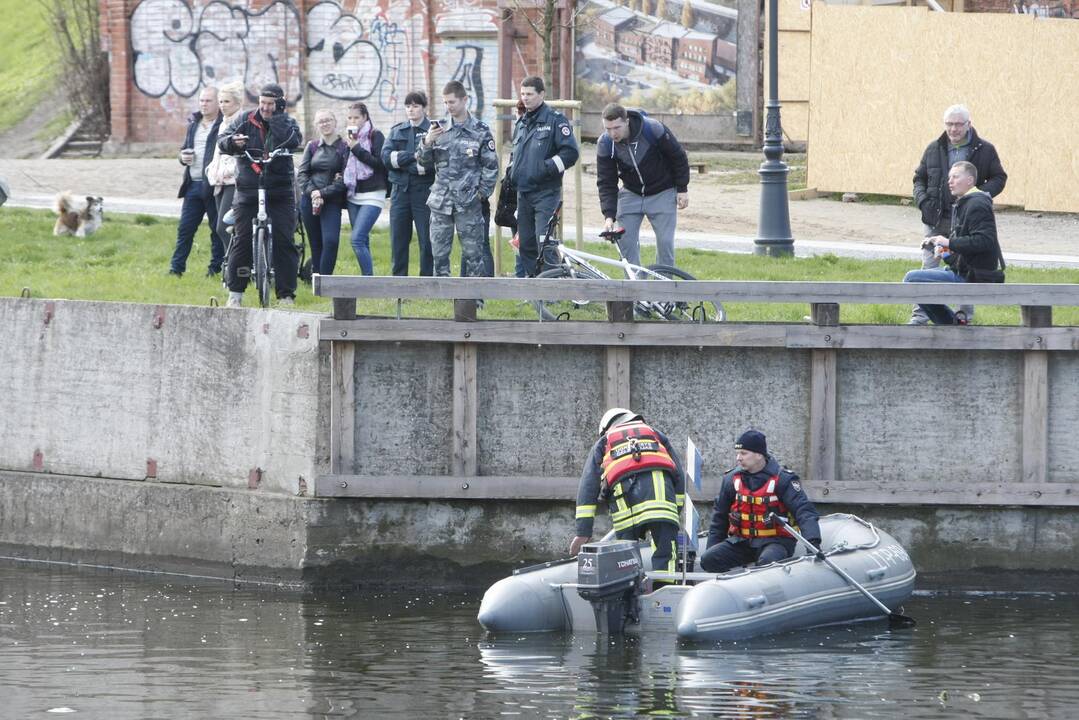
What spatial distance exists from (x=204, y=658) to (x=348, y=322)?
9.89 feet

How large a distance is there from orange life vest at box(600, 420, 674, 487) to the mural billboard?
20.9 m

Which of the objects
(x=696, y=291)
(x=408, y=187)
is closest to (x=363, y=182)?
(x=408, y=187)

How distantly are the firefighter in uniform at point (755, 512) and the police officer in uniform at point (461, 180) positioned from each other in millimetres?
3663

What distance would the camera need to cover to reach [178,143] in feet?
110

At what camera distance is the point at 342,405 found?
1338 centimetres

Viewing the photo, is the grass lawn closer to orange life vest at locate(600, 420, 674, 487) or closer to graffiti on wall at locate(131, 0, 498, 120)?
orange life vest at locate(600, 420, 674, 487)

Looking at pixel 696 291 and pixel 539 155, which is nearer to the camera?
pixel 696 291

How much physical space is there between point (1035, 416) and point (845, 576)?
244cm

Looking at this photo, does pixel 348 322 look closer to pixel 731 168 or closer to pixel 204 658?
pixel 204 658

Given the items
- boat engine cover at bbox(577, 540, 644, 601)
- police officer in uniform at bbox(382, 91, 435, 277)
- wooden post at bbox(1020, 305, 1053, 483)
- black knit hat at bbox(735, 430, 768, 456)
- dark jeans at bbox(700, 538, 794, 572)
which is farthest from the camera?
Result: police officer in uniform at bbox(382, 91, 435, 277)

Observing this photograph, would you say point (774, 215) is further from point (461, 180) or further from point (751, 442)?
point (751, 442)

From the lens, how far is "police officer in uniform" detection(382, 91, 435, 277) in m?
15.8

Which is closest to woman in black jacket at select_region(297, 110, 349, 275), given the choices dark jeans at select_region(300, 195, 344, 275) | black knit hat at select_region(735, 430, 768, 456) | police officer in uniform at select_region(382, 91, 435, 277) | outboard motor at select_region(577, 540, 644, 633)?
dark jeans at select_region(300, 195, 344, 275)

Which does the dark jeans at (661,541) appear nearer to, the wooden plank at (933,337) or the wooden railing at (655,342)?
the wooden railing at (655,342)
